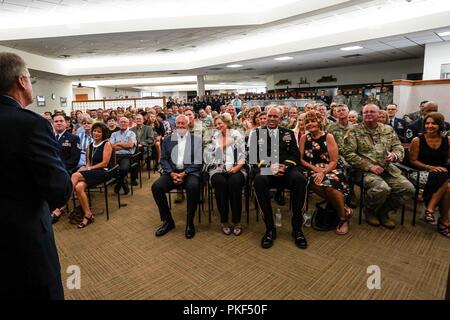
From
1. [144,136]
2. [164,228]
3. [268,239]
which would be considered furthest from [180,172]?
[144,136]

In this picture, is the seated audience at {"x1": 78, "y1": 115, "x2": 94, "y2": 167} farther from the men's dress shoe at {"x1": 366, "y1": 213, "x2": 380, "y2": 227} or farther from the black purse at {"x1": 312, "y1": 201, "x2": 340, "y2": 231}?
the men's dress shoe at {"x1": 366, "y1": 213, "x2": 380, "y2": 227}

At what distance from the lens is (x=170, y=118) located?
25.6 ft

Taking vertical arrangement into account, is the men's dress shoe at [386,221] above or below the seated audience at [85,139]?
below

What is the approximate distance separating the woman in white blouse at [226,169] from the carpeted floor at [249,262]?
243 mm

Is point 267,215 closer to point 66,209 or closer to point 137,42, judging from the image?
point 66,209

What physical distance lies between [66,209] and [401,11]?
817 centimetres

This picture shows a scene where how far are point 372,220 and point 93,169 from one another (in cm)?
335

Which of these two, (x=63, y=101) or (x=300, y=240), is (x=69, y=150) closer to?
(x=300, y=240)

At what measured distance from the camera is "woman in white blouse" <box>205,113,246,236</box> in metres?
2.92

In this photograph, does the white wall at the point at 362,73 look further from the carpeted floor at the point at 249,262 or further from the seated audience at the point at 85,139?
the seated audience at the point at 85,139

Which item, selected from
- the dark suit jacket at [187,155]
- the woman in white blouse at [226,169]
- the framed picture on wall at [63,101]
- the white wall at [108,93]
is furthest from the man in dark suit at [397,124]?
the white wall at [108,93]

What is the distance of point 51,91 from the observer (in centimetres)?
1333

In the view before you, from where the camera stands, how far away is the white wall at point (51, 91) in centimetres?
1209

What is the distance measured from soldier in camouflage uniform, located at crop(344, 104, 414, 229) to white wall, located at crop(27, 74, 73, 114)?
12598mm
